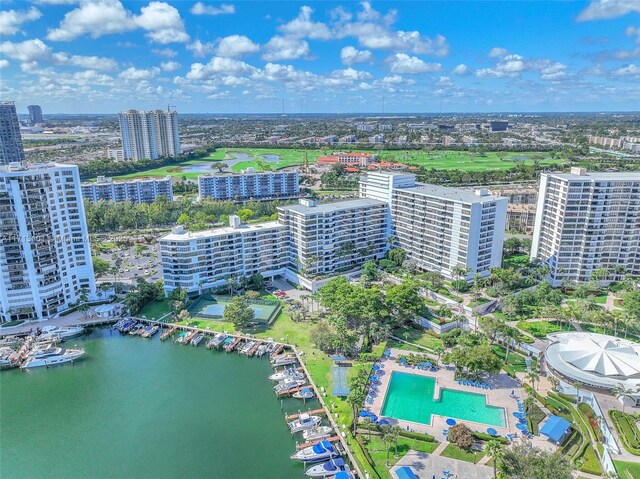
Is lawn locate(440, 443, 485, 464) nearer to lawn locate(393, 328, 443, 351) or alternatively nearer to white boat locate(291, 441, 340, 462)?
white boat locate(291, 441, 340, 462)

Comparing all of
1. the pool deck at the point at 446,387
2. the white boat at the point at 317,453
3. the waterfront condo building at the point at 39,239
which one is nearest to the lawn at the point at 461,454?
the pool deck at the point at 446,387

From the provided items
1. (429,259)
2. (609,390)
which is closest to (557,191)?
(429,259)

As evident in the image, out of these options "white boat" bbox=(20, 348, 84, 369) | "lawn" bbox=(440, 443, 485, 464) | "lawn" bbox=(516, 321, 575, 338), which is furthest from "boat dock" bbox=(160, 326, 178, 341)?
"lawn" bbox=(516, 321, 575, 338)

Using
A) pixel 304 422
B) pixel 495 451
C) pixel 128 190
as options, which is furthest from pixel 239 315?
pixel 128 190

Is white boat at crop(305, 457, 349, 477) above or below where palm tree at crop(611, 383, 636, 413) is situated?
below

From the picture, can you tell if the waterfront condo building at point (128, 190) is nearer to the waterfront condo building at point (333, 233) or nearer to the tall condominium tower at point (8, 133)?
the tall condominium tower at point (8, 133)

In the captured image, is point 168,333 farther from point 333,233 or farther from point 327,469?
point 327,469

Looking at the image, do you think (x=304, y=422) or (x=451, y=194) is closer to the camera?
(x=304, y=422)
